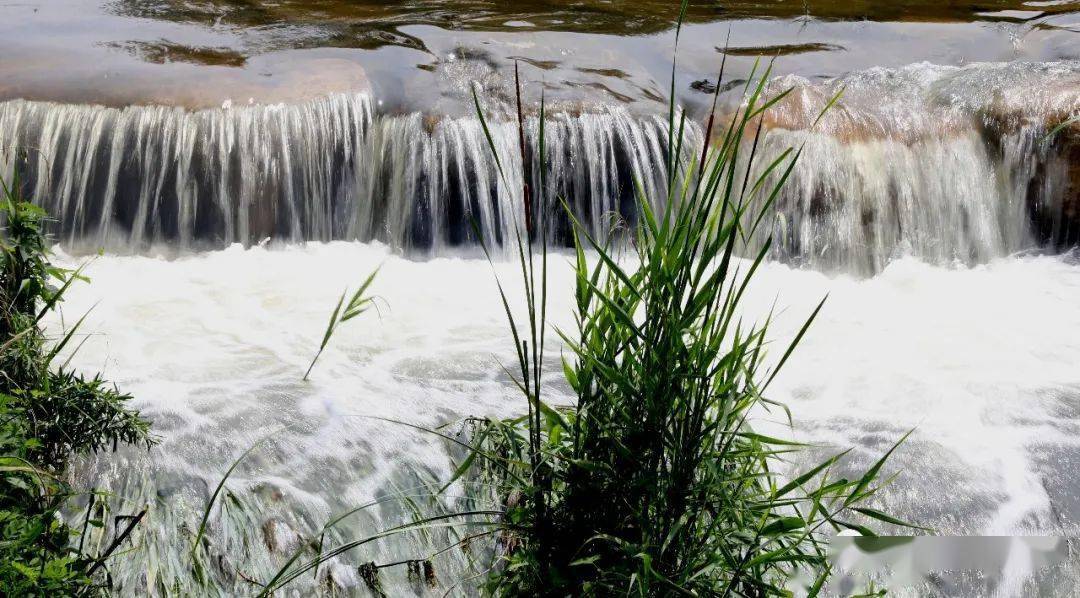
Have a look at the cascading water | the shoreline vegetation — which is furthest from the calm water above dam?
the shoreline vegetation

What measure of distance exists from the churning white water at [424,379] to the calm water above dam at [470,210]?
0.07ft

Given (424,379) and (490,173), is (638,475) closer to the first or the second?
(424,379)

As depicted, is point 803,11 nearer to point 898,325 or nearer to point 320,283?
point 898,325

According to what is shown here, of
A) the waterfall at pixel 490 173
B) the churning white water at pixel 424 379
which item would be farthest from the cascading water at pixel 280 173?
the churning white water at pixel 424 379

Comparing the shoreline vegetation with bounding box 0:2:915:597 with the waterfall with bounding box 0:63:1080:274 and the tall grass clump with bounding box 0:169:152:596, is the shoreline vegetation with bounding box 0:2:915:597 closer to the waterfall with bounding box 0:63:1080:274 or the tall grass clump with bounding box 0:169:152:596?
the tall grass clump with bounding box 0:169:152:596

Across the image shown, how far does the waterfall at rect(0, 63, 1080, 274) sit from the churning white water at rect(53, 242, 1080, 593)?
0.25 metres

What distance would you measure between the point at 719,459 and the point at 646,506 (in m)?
0.19

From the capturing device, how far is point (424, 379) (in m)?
4.30

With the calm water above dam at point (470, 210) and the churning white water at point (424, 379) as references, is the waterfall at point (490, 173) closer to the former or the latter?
the calm water above dam at point (470, 210)

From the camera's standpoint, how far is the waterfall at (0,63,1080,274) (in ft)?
Answer: 20.8

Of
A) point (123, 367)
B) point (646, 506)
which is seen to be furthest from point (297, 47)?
point (646, 506)

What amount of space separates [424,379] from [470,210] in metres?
1.96

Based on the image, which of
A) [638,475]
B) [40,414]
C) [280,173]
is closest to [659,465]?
[638,475]

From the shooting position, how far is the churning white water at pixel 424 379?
3.22 meters
